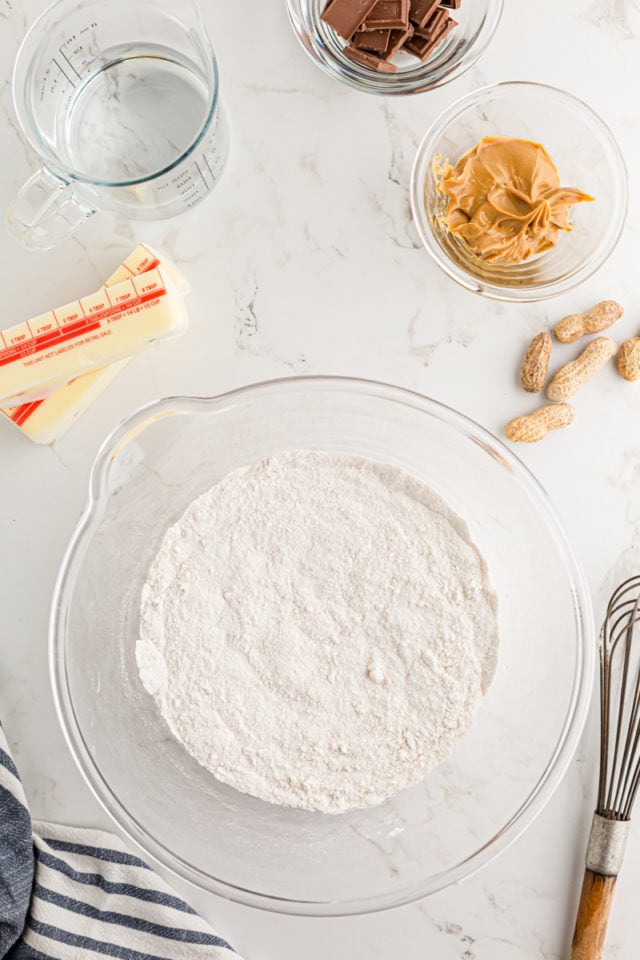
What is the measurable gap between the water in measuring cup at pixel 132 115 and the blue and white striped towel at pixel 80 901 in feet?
2.39

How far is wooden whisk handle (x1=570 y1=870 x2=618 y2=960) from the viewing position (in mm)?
1014

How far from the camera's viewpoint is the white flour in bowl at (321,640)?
0.96 metres

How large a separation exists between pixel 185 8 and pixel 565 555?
787 millimetres

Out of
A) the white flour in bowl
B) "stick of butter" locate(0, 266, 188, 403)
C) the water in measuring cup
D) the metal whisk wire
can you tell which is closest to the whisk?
the metal whisk wire

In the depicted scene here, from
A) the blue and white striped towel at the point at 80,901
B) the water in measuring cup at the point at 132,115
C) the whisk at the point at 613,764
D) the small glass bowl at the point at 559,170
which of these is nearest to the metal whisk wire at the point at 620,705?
the whisk at the point at 613,764

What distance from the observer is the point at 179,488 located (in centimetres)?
A: 102

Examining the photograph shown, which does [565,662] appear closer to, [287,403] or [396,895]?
[396,895]

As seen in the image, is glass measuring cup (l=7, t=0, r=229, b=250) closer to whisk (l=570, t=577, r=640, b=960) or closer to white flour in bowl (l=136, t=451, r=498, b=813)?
white flour in bowl (l=136, t=451, r=498, b=813)

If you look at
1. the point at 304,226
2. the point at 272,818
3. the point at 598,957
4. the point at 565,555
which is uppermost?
the point at 304,226

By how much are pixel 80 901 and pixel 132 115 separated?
97 centimetres

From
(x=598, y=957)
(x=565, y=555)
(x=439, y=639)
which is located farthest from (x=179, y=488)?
(x=598, y=957)

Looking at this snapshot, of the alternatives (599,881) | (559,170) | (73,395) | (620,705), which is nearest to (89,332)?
(73,395)

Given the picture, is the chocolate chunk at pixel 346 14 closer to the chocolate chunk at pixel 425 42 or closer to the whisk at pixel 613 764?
the chocolate chunk at pixel 425 42

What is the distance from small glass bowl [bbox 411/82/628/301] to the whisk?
1.29ft
